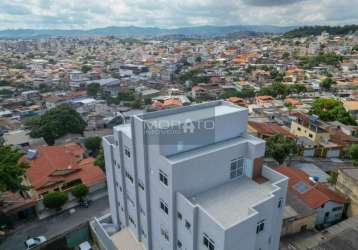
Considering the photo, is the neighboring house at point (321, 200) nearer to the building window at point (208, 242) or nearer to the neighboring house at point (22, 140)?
the building window at point (208, 242)

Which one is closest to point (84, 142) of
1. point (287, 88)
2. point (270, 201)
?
point (270, 201)

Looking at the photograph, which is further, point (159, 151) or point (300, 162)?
point (300, 162)

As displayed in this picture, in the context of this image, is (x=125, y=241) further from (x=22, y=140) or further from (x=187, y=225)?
(x=22, y=140)

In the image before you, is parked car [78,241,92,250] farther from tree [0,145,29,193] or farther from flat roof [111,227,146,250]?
tree [0,145,29,193]

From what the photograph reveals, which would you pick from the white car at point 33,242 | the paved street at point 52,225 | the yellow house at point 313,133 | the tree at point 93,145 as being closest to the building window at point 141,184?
the white car at point 33,242

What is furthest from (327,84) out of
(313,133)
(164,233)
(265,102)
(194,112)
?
(164,233)

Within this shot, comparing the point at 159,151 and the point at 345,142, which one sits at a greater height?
the point at 159,151

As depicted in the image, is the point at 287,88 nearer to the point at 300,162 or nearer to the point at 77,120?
the point at 300,162

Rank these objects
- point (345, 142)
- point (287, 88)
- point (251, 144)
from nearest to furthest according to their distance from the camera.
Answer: point (251, 144) < point (345, 142) < point (287, 88)
